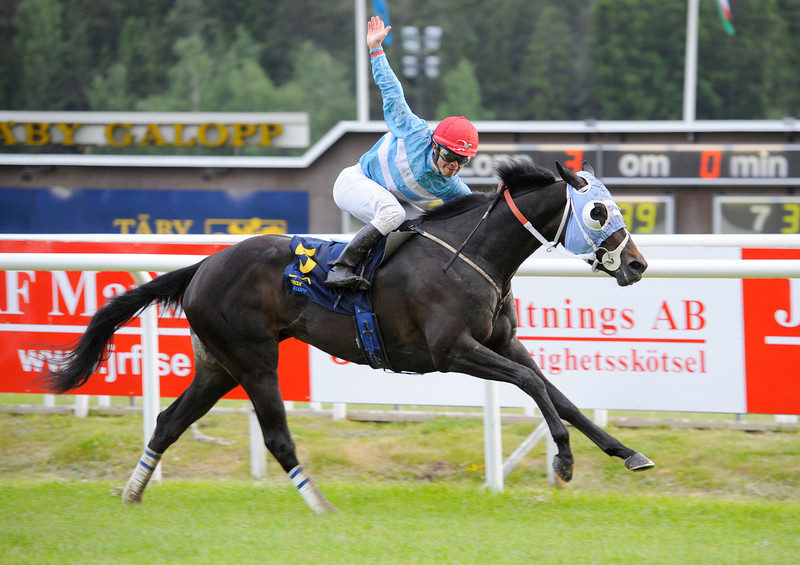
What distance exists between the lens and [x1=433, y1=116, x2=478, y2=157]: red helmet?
412 cm

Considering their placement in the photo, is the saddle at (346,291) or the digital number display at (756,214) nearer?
the saddle at (346,291)

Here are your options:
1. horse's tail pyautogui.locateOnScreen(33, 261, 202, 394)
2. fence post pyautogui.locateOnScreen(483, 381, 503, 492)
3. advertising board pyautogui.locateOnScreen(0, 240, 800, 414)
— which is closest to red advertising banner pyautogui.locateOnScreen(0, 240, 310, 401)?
advertising board pyautogui.locateOnScreen(0, 240, 800, 414)

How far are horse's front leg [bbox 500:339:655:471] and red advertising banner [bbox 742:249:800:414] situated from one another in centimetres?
95

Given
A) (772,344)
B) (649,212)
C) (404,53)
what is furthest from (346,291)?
(404,53)

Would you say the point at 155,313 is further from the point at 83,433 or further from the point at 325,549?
the point at 325,549

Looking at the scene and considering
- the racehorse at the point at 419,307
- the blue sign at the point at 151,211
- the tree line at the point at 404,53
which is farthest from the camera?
the tree line at the point at 404,53

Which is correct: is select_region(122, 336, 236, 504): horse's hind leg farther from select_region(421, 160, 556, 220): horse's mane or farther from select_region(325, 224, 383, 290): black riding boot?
select_region(421, 160, 556, 220): horse's mane

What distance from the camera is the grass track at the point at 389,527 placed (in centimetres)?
367

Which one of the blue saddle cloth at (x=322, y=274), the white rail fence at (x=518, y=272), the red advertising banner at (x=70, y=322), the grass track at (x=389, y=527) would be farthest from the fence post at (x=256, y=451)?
the blue saddle cloth at (x=322, y=274)

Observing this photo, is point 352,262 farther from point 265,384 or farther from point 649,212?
point 649,212

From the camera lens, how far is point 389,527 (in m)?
4.03

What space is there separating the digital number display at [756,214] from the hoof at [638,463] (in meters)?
9.14

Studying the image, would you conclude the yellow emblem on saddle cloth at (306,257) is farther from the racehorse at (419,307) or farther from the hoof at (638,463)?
the hoof at (638,463)

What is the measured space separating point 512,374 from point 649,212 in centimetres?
915
